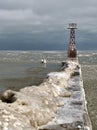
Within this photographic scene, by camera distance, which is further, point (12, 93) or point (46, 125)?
point (12, 93)

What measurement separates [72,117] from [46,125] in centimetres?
151

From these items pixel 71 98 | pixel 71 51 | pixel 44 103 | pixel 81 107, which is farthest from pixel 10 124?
pixel 71 51

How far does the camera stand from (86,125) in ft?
40.3

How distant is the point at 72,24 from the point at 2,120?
6091 centimetres

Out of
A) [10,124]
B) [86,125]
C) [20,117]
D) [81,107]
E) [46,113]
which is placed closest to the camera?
[10,124]

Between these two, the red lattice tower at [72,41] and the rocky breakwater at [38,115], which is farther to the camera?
the red lattice tower at [72,41]

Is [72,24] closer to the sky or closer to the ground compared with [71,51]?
closer to the sky

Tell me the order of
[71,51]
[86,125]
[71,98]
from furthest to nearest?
[71,51]
[71,98]
[86,125]

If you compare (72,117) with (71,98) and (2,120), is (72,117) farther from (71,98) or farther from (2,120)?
(71,98)

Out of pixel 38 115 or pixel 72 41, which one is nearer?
pixel 38 115

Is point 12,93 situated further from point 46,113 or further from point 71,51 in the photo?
point 71,51

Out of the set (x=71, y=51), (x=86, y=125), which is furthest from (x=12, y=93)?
(x=71, y=51)

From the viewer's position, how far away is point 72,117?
1390 cm

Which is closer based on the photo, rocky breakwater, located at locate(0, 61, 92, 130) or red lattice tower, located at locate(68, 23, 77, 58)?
rocky breakwater, located at locate(0, 61, 92, 130)
